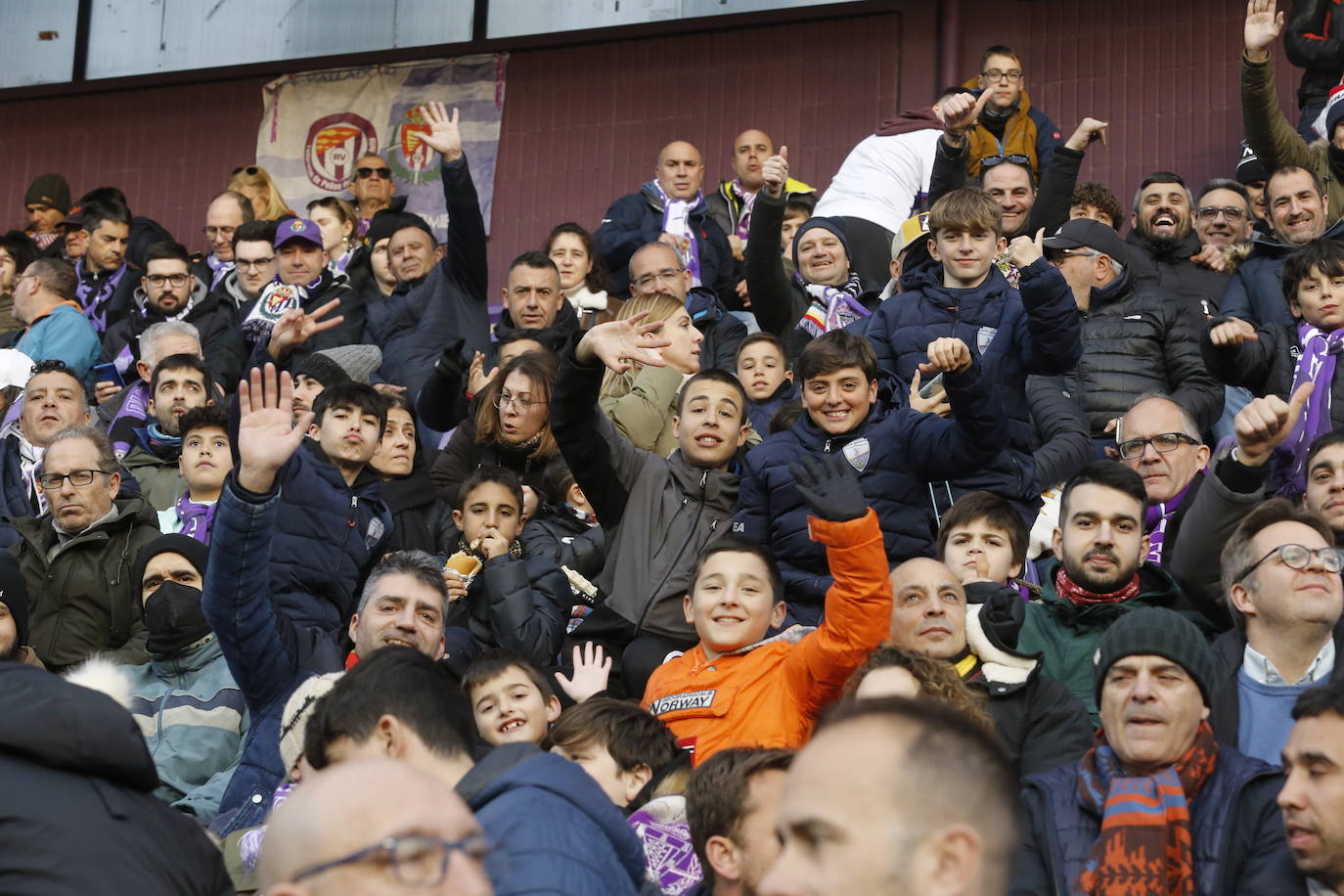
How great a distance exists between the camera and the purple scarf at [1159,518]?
6918mm

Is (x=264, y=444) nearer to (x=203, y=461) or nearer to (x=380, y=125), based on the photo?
(x=203, y=461)

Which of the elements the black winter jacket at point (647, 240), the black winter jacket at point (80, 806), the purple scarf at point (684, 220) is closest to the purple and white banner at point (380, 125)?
the black winter jacket at point (647, 240)

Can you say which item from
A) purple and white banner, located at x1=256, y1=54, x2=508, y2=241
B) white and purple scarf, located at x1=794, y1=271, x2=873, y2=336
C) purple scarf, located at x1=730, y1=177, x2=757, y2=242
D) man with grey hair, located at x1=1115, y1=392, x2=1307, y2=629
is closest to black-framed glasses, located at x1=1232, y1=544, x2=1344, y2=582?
man with grey hair, located at x1=1115, y1=392, x2=1307, y2=629

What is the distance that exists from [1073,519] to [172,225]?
37.7 feet

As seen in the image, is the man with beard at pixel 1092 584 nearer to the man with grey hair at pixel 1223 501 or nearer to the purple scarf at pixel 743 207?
the man with grey hair at pixel 1223 501

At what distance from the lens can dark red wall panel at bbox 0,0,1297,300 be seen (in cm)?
1248

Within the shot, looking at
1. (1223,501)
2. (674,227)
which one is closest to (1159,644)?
(1223,501)

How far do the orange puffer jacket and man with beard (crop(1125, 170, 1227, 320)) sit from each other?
13.1 ft

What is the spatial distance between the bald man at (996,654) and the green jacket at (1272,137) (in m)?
4.59

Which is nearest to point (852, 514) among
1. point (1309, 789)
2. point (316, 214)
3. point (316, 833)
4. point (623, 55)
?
point (1309, 789)

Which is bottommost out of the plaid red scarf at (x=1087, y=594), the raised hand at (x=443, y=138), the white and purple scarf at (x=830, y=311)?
the plaid red scarf at (x=1087, y=594)

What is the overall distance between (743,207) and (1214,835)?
24.6ft

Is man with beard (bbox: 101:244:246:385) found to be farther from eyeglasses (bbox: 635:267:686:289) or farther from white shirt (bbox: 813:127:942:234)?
white shirt (bbox: 813:127:942:234)

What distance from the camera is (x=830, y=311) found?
9.20 m
